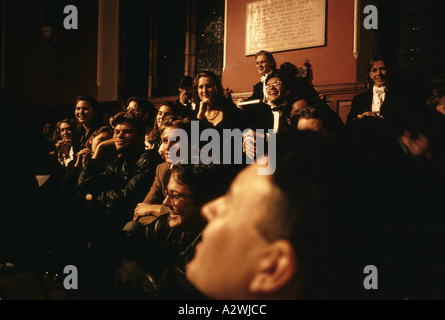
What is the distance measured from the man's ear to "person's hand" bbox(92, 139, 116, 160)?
3.32 m

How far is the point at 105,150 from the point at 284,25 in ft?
12.7

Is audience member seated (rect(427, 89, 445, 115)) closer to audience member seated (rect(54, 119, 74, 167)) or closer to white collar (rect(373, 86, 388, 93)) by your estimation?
white collar (rect(373, 86, 388, 93))

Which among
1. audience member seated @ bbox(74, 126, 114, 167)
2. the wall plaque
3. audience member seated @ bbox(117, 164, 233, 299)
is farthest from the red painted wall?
audience member seated @ bbox(117, 164, 233, 299)

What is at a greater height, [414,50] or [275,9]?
[275,9]

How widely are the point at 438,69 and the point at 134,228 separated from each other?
4.76 m

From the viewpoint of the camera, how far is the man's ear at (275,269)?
0.58m

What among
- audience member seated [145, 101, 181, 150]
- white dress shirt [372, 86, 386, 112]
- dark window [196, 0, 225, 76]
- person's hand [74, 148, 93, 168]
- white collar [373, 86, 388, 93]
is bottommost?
person's hand [74, 148, 93, 168]

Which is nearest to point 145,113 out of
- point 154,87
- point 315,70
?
point 315,70

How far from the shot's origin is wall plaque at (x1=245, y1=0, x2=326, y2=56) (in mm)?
6100

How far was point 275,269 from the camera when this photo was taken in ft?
1.92

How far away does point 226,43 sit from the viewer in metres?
7.31

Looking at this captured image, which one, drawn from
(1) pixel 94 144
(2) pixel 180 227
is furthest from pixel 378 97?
(2) pixel 180 227

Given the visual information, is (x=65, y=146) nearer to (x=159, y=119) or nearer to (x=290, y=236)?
(x=159, y=119)

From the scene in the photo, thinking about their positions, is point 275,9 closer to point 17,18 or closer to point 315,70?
point 315,70
